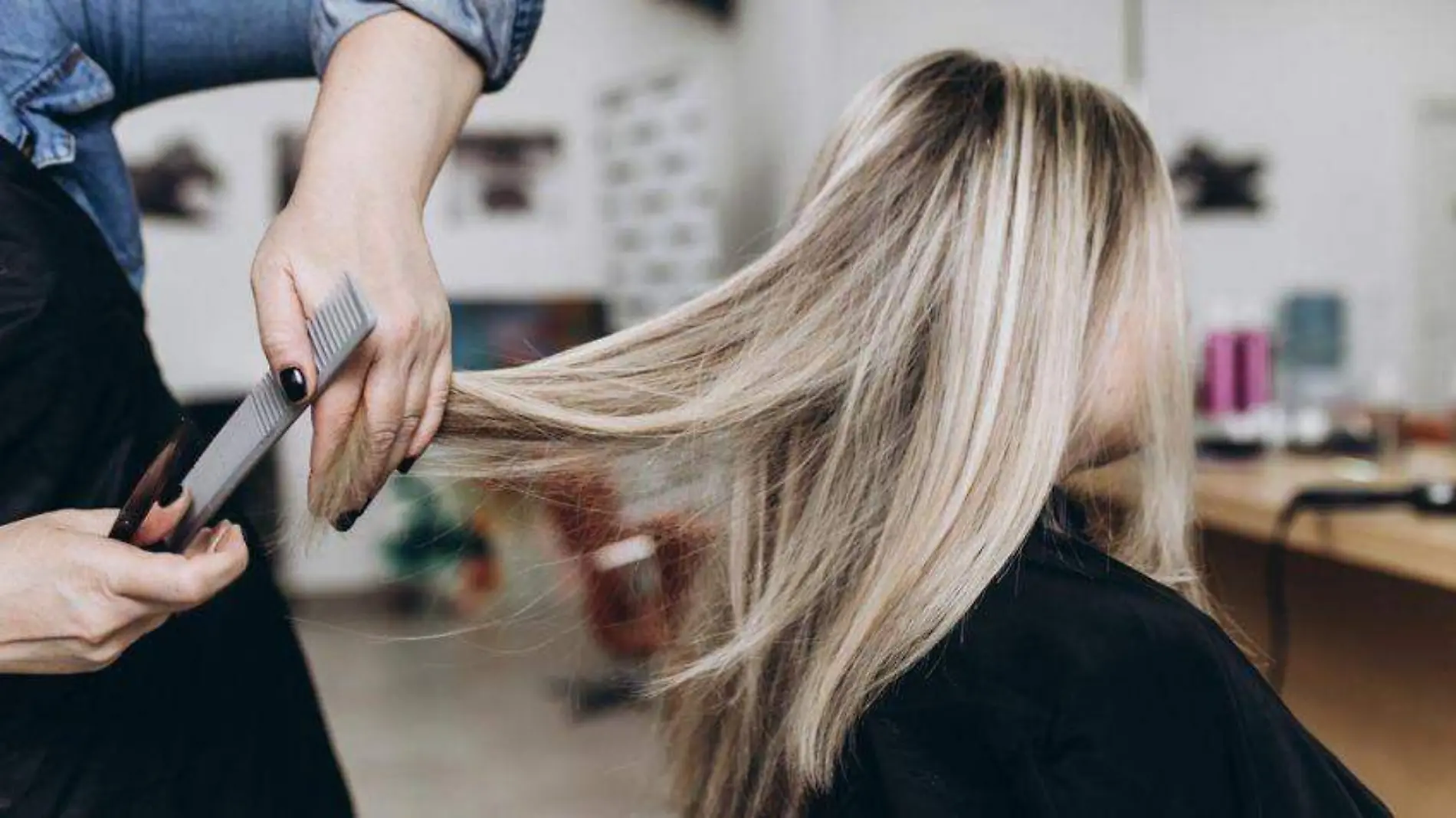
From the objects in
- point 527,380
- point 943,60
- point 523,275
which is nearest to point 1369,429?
point 943,60

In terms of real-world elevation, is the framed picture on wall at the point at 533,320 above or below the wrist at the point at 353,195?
below

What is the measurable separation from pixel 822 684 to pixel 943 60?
0.48m

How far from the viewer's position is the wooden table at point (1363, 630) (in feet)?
4.71

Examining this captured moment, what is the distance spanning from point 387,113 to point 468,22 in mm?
84

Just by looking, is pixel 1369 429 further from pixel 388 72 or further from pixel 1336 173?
pixel 388 72

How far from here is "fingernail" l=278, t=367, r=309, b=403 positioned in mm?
565

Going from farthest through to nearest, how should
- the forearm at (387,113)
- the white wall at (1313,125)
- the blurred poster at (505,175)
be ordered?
1. the blurred poster at (505,175)
2. the white wall at (1313,125)
3. the forearm at (387,113)

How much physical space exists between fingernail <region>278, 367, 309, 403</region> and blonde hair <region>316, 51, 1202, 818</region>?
210 mm

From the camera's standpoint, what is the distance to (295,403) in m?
0.57

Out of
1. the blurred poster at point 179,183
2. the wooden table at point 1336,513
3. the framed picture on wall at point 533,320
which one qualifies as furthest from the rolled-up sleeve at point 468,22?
the blurred poster at point 179,183

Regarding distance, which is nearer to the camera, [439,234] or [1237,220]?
[1237,220]

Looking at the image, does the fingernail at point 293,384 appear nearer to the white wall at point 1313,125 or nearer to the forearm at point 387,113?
the forearm at point 387,113

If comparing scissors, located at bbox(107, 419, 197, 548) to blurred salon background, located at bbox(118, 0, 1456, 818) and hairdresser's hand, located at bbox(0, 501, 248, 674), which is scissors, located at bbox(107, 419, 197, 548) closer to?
hairdresser's hand, located at bbox(0, 501, 248, 674)

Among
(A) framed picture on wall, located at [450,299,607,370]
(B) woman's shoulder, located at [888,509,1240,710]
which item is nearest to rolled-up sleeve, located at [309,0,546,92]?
(B) woman's shoulder, located at [888,509,1240,710]
